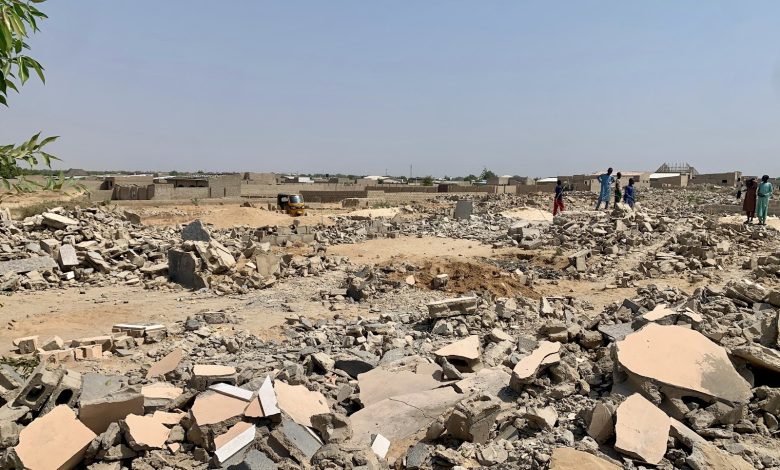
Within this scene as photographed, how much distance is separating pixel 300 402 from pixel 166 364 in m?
2.58

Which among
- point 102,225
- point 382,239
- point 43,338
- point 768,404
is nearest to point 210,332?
point 43,338

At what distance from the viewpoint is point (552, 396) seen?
434cm

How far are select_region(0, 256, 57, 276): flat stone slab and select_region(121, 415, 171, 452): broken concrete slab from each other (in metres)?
9.18

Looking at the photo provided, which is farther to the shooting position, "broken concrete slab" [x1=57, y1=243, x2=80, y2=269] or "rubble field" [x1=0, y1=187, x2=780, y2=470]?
"broken concrete slab" [x1=57, y1=243, x2=80, y2=269]

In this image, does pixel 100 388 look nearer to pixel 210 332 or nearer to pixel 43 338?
pixel 210 332

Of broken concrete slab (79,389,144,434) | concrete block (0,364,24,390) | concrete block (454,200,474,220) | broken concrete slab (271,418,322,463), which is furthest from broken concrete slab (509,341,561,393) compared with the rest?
concrete block (454,200,474,220)

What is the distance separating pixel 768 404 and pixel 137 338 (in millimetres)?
7356

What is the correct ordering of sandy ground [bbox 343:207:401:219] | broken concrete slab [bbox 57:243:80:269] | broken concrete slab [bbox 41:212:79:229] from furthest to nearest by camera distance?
sandy ground [bbox 343:207:401:219], broken concrete slab [bbox 41:212:79:229], broken concrete slab [bbox 57:243:80:269]

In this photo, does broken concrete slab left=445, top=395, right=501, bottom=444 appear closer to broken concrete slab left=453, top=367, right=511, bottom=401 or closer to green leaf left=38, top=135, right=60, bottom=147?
broken concrete slab left=453, top=367, right=511, bottom=401

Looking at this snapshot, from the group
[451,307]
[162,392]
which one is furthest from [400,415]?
[451,307]

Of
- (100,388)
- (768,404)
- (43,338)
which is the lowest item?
(43,338)

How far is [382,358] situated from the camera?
19.9ft

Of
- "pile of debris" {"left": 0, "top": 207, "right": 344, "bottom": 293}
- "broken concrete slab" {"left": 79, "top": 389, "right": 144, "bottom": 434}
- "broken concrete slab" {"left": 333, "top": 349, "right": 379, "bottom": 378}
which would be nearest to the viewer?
"broken concrete slab" {"left": 79, "top": 389, "right": 144, "bottom": 434}

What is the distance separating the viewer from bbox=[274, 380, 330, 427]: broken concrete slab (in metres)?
4.09
